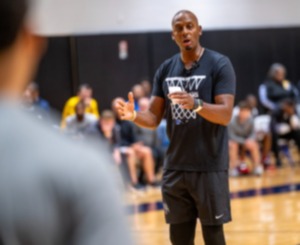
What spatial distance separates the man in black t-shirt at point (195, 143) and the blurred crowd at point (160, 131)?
4475 millimetres

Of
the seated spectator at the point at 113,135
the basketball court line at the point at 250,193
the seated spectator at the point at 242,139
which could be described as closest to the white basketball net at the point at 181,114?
the basketball court line at the point at 250,193


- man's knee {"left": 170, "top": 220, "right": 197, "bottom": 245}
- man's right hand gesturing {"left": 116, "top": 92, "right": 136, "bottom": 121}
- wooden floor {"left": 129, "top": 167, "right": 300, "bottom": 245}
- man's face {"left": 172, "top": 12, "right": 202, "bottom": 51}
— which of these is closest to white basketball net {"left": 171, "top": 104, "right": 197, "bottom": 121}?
man's right hand gesturing {"left": 116, "top": 92, "right": 136, "bottom": 121}

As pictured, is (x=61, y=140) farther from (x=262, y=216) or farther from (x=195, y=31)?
(x=262, y=216)

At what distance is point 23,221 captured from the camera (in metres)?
1.05

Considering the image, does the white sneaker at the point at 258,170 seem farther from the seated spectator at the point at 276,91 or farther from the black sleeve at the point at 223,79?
the black sleeve at the point at 223,79

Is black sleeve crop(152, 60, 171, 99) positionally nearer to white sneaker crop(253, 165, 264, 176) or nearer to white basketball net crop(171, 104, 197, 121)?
white basketball net crop(171, 104, 197, 121)

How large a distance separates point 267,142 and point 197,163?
27.6 feet

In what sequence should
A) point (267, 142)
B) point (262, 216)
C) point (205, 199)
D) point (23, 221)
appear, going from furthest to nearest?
point (267, 142), point (262, 216), point (205, 199), point (23, 221)

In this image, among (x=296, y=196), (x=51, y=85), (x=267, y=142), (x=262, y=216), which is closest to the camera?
(x=262, y=216)

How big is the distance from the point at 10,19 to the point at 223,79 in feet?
11.1

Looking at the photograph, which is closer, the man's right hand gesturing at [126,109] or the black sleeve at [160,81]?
the man's right hand gesturing at [126,109]

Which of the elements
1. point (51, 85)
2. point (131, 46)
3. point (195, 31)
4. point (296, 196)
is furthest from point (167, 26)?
point (195, 31)

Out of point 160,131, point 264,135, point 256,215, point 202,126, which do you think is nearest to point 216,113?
point 202,126

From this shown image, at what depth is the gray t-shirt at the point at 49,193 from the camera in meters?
1.05
